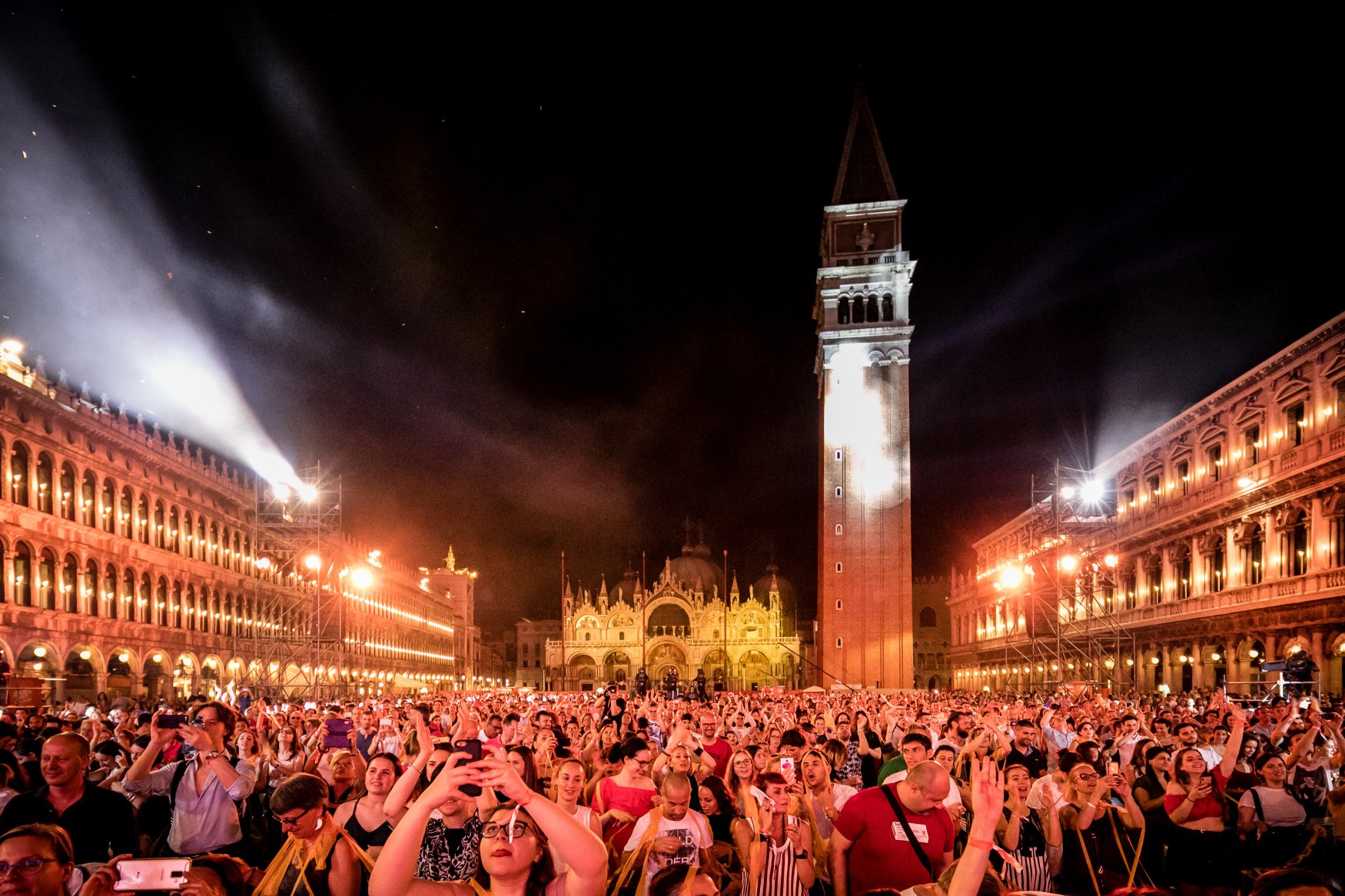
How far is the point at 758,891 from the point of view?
20.5ft

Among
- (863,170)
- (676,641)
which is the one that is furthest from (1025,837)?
(676,641)

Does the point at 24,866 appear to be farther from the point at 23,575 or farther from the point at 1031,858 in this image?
the point at 23,575

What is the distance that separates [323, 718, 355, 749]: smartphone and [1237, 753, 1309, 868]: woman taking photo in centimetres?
1031

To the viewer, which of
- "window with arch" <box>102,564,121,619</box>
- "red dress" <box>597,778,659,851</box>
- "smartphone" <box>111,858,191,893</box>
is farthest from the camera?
"window with arch" <box>102,564,121,619</box>

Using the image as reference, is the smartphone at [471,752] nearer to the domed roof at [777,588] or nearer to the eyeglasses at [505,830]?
the eyeglasses at [505,830]

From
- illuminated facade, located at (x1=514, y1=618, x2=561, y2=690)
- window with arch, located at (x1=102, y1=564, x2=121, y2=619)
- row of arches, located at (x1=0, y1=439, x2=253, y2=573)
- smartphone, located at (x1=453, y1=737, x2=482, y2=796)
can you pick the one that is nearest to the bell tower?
row of arches, located at (x1=0, y1=439, x2=253, y2=573)

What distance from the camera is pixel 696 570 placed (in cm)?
11594

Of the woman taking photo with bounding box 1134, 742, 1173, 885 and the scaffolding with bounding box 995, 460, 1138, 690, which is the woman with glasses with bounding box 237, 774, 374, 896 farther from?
the scaffolding with bounding box 995, 460, 1138, 690

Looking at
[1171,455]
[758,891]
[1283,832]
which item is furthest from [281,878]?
[1171,455]

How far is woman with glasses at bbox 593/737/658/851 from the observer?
6.96 m

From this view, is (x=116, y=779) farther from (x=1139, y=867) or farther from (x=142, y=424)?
(x=142, y=424)

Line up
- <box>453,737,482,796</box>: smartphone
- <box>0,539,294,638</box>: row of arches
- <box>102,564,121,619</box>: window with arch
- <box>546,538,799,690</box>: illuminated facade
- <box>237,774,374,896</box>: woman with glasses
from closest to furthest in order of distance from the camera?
<box>453,737,482,796</box>: smartphone < <box>237,774,374,896</box>: woman with glasses < <box>0,539,294,638</box>: row of arches < <box>102,564,121,619</box>: window with arch < <box>546,538,799,690</box>: illuminated facade

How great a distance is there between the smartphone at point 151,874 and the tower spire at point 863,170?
63.8m

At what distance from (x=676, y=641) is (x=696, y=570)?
46.2ft
